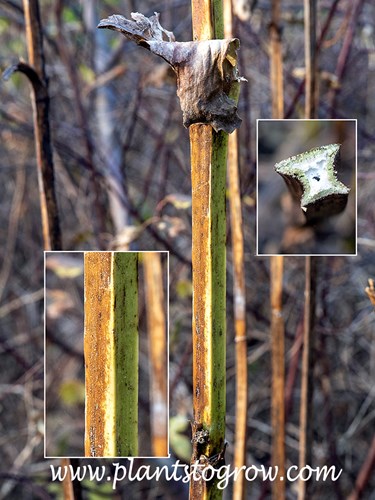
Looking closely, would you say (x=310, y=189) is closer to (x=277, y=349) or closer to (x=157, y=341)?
(x=277, y=349)

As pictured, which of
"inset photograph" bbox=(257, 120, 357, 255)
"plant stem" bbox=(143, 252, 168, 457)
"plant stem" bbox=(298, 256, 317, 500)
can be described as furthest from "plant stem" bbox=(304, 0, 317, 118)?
"plant stem" bbox=(143, 252, 168, 457)

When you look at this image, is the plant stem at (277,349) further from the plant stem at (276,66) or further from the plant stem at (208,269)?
the plant stem at (208,269)

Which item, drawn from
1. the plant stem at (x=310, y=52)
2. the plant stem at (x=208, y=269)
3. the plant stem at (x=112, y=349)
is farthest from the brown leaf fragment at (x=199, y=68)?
the plant stem at (x=310, y=52)

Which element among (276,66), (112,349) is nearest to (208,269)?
(112,349)

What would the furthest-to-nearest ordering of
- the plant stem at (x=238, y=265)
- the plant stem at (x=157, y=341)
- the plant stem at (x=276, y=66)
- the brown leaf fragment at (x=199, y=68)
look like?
the plant stem at (x=157, y=341) → the plant stem at (x=276, y=66) → the plant stem at (x=238, y=265) → the brown leaf fragment at (x=199, y=68)

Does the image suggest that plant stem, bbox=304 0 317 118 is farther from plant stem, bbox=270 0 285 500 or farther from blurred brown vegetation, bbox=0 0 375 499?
blurred brown vegetation, bbox=0 0 375 499

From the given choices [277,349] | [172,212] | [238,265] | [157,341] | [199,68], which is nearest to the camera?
[199,68]

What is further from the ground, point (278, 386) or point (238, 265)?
point (238, 265)
